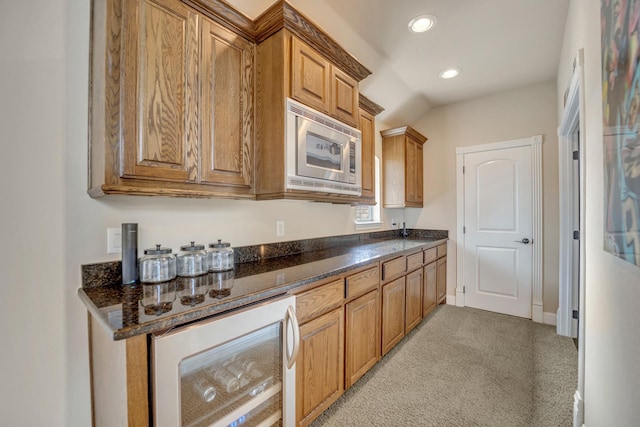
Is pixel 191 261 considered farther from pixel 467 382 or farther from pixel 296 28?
pixel 467 382

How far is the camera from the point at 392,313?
93.1 inches

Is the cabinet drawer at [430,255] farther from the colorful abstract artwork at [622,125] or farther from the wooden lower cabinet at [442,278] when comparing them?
the colorful abstract artwork at [622,125]

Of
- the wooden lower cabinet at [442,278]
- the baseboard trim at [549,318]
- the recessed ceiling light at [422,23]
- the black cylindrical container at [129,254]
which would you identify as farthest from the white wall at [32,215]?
the baseboard trim at [549,318]

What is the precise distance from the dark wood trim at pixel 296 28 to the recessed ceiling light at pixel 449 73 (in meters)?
1.50

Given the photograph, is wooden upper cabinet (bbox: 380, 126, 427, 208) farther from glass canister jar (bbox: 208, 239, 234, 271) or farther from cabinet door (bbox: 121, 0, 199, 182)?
cabinet door (bbox: 121, 0, 199, 182)

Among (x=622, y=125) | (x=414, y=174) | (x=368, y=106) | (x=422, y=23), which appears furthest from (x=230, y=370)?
(x=414, y=174)

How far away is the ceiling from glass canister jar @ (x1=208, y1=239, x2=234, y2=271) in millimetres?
1527

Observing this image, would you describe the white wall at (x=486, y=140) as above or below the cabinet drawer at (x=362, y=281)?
above

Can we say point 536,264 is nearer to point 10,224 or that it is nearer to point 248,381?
point 248,381

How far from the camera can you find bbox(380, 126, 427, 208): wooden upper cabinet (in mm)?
3467

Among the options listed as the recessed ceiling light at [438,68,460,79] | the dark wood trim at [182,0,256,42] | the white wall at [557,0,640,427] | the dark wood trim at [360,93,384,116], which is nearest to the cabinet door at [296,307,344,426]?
the white wall at [557,0,640,427]

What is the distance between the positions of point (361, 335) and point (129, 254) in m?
1.55

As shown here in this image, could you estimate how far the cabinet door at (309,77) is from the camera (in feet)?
5.55

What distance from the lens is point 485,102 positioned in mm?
3523
